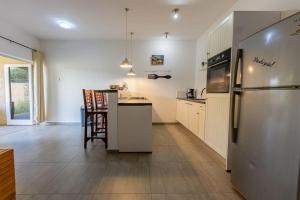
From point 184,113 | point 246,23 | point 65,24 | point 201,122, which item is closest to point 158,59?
point 184,113

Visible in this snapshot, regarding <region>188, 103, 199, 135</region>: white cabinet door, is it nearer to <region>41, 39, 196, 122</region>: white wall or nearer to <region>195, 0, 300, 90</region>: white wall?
<region>195, 0, 300, 90</region>: white wall

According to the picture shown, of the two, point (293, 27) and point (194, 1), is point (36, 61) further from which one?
point (293, 27)

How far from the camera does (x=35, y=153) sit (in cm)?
345

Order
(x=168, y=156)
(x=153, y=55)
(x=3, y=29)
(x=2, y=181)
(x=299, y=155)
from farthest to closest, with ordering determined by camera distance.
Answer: (x=153, y=55) < (x=3, y=29) < (x=168, y=156) < (x=2, y=181) < (x=299, y=155)

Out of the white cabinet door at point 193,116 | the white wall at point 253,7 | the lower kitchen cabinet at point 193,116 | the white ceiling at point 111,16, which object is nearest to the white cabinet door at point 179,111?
the lower kitchen cabinet at point 193,116

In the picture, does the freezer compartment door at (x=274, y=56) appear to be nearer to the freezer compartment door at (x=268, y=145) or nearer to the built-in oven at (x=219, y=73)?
the freezer compartment door at (x=268, y=145)

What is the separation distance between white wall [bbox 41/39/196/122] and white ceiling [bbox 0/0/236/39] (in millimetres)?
599

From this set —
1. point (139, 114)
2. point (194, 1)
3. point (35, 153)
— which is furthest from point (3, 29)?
point (194, 1)

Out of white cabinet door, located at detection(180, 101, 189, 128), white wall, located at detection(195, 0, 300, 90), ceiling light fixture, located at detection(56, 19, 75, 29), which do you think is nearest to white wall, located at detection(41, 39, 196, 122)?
white wall, located at detection(195, 0, 300, 90)

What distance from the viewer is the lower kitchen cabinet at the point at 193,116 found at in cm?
386

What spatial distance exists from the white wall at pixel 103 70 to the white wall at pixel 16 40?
54 cm

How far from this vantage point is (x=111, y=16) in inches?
168

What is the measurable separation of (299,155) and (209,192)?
118 centimetres

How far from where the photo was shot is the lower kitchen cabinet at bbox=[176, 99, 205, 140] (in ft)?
12.7
